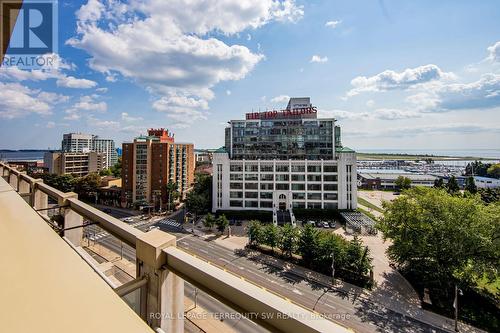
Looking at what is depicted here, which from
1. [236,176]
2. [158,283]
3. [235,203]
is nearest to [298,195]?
[235,203]

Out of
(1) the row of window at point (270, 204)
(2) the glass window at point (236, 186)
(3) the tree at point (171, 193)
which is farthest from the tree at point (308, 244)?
(3) the tree at point (171, 193)

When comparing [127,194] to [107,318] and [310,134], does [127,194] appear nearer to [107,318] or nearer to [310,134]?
[310,134]

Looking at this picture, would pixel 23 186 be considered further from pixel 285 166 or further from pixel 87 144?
pixel 87 144

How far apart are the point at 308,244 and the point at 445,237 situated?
10.6 metres

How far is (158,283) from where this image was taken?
6.61 ft

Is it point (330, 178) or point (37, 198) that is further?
point (330, 178)

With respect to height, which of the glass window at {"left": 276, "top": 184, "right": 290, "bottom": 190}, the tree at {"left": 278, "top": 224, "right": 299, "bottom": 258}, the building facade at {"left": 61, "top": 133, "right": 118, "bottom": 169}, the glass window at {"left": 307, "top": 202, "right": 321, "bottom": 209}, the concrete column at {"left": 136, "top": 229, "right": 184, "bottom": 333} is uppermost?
the building facade at {"left": 61, "top": 133, "right": 118, "bottom": 169}

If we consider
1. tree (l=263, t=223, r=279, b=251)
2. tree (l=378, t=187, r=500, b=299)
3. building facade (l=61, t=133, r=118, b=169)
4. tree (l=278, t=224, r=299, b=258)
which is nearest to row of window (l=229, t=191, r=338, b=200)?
tree (l=263, t=223, r=279, b=251)

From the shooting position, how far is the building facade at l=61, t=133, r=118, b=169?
307 ft

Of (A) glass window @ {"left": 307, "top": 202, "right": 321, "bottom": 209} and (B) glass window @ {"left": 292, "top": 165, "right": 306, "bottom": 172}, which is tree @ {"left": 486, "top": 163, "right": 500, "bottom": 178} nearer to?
(A) glass window @ {"left": 307, "top": 202, "right": 321, "bottom": 209}

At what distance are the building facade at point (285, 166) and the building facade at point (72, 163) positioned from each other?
4727 cm

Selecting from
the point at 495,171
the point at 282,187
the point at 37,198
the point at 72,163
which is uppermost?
the point at 72,163

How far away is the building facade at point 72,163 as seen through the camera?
6150 centimetres

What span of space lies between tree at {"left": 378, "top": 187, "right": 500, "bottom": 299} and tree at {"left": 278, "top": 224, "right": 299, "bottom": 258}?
831cm
